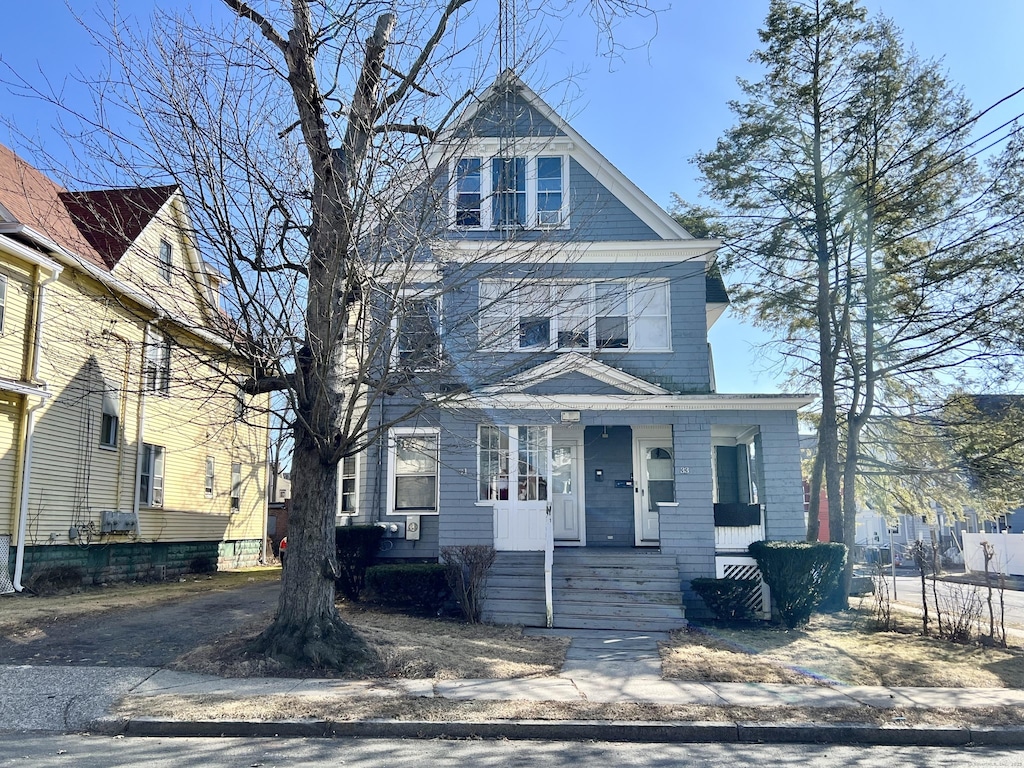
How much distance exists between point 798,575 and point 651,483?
13.7ft

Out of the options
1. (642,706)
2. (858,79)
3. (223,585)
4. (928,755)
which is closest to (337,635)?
(642,706)

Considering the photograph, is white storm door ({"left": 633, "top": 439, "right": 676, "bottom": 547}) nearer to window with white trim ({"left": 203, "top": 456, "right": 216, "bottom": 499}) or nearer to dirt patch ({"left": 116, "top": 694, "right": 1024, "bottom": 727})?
dirt patch ({"left": 116, "top": 694, "right": 1024, "bottom": 727})

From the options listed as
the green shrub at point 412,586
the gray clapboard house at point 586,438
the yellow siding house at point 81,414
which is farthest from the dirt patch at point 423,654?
the yellow siding house at point 81,414

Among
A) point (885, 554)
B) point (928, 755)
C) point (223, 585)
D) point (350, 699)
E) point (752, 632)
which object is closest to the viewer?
point (928, 755)

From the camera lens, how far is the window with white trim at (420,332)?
8.45 m

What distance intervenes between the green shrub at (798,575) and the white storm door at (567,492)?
4.15 m

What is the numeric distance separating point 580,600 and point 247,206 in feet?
25.8

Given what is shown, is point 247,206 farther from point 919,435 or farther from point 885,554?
point 885,554

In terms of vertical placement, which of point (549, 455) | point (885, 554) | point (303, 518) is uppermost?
point (549, 455)

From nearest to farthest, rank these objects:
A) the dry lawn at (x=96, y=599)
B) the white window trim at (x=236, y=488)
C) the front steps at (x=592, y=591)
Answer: the dry lawn at (x=96, y=599) → the front steps at (x=592, y=591) → the white window trim at (x=236, y=488)

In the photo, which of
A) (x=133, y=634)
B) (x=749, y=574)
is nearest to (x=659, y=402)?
(x=749, y=574)

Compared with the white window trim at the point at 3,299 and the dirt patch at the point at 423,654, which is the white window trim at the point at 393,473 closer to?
the dirt patch at the point at 423,654

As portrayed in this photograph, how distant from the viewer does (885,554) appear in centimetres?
3344

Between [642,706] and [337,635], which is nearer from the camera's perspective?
[642,706]
